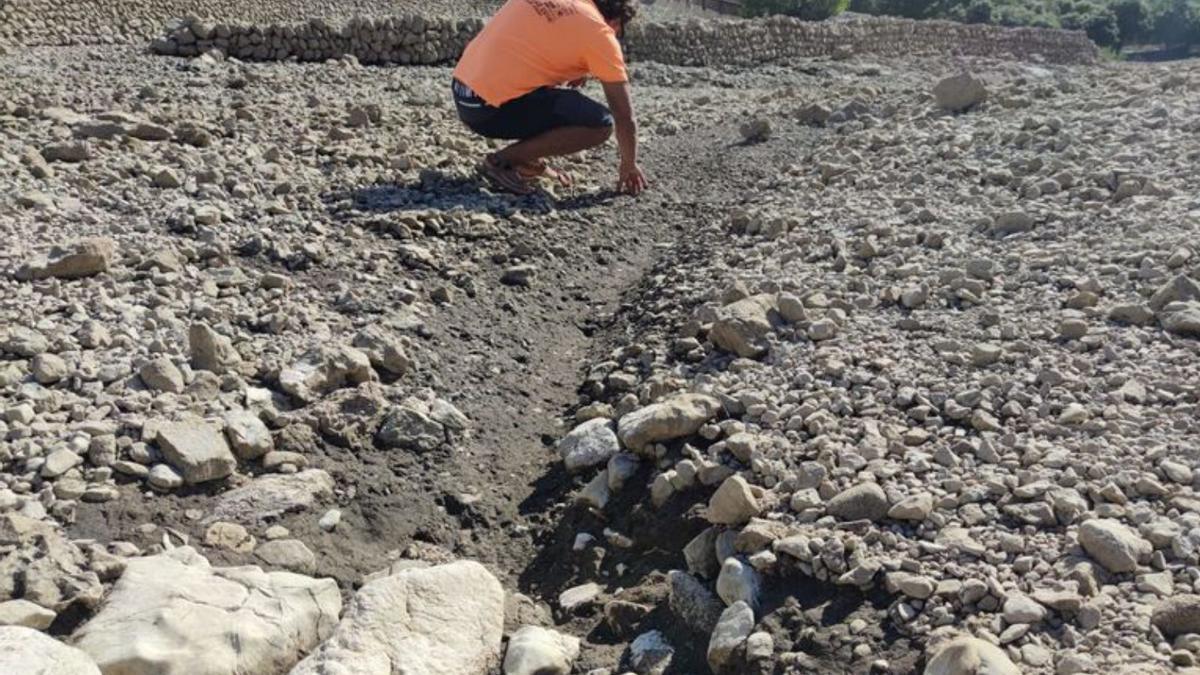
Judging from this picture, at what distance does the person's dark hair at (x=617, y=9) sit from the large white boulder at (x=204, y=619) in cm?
372

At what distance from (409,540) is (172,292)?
1448 mm

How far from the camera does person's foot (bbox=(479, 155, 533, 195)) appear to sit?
598cm

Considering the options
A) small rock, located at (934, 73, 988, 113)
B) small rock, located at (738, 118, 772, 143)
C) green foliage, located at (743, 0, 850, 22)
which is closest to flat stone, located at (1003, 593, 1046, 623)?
small rock, located at (934, 73, 988, 113)

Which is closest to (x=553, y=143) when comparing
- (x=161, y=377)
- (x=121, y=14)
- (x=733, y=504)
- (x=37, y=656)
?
(x=161, y=377)

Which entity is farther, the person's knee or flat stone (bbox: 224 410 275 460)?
the person's knee

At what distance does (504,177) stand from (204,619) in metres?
3.64

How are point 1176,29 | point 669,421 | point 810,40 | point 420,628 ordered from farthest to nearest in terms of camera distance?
point 1176,29 < point 810,40 < point 669,421 < point 420,628

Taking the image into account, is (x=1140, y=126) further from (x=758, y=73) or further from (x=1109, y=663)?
(x=758, y=73)

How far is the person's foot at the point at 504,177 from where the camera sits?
5977 millimetres

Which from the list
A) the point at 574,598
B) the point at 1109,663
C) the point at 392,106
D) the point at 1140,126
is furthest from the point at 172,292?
the point at 1140,126

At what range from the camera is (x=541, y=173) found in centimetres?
624

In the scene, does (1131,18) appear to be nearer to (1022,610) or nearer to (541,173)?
(541,173)

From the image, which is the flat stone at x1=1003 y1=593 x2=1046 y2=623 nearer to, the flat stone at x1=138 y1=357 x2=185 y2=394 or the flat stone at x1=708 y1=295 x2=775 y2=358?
the flat stone at x1=708 y1=295 x2=775 y2=358

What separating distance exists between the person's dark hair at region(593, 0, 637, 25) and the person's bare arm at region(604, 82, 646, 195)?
0.34 metres
